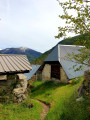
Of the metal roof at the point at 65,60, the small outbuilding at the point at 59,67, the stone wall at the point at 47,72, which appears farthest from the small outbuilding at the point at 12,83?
the stone wall at the point at 47,72

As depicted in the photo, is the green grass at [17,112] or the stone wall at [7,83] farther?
the stone wall at [7,83]

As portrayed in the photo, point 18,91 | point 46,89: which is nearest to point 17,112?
point 18,91

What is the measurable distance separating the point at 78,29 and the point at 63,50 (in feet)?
47.6

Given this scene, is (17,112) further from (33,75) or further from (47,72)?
(33,75)

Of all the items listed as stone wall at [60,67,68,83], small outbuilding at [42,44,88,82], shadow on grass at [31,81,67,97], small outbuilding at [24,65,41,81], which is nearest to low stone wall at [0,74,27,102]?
shadow on grass at [31,81,67,97]

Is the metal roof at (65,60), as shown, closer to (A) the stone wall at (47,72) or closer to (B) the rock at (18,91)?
(A) the stone wall at (47,72)

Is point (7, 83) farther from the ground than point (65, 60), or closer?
farther from the ground

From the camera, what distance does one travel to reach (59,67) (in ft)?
60.7

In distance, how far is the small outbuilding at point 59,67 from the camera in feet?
56.4

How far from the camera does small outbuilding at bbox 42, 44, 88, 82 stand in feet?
56.4

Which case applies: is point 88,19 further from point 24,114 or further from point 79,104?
point 24,114

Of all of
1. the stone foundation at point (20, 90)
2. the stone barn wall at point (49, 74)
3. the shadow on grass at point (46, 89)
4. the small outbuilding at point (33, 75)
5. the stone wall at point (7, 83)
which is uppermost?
the stone wall at point (7, 83)

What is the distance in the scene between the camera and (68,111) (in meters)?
7.58

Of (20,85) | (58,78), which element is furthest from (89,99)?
(58,78)
